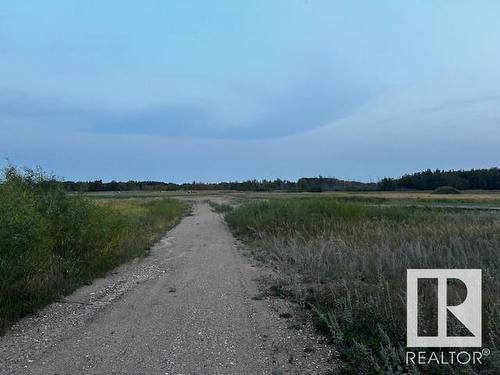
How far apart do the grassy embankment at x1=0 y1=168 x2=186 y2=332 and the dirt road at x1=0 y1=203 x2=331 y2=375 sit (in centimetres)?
50

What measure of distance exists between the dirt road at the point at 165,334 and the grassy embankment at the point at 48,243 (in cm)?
50

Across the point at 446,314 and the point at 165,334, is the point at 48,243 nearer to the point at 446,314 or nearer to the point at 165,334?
the point at 165,334

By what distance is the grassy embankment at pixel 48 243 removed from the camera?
7.88 m

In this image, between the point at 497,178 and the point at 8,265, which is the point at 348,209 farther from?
the point at 497,178

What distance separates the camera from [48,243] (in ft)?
33.2

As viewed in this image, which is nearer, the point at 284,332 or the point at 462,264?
the point at 284,332

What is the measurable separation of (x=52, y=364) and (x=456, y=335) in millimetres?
4895

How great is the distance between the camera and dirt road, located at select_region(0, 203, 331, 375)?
5.32m

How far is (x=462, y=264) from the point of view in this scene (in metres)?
8.38

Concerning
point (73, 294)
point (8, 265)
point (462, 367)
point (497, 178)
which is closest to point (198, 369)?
point (462, 367)

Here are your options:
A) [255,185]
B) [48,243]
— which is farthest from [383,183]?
[48,243]

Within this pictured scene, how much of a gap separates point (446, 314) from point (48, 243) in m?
8.30

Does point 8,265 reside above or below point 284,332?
above

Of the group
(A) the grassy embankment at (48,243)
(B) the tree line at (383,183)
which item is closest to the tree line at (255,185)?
A: (B) the tree line at (383,183)
